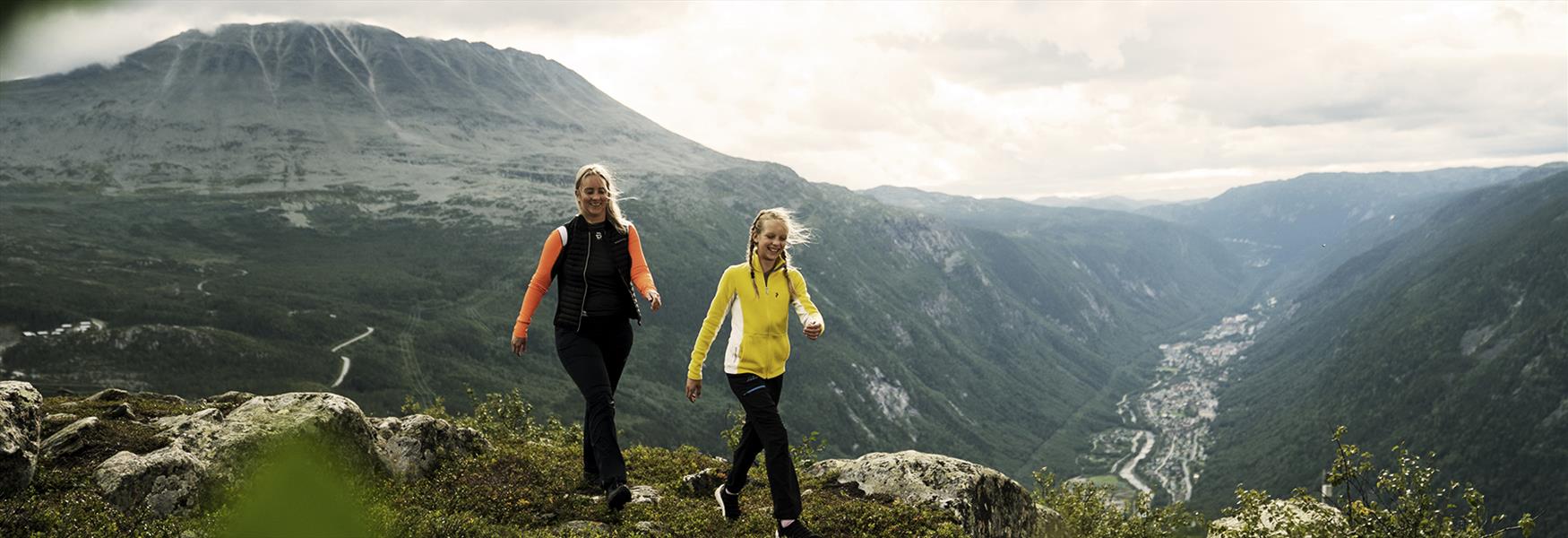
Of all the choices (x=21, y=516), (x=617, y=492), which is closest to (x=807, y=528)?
(x=617, y=492)

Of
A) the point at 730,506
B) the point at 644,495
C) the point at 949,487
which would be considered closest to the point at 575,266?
the point at 644,495

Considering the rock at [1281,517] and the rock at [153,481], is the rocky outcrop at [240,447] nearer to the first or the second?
the rock at [153,481]

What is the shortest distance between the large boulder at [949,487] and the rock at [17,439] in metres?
14.0

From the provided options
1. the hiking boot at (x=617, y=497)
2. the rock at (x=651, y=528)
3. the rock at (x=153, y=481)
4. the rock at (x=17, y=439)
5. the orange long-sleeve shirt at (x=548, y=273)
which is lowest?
the rock at (x=651, y=528)

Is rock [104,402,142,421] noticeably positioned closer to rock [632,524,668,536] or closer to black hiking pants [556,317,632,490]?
black hiking pants [556,317,632,490]

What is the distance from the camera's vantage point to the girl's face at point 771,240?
12.7m

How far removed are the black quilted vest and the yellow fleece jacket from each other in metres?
1.41

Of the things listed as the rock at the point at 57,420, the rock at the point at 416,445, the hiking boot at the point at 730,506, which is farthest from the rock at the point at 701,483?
the rock at the point at 57,420

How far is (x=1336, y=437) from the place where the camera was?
18.0 metres

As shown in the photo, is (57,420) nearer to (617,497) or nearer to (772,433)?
(617,497)

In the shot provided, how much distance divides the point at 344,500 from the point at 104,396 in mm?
22605

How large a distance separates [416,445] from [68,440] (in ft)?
18.1

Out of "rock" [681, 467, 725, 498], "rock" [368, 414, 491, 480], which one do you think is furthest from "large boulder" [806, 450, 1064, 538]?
"rock" [368, 414, 491, 480]

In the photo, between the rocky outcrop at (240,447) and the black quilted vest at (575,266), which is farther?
the black quilted vest at (575,266)
